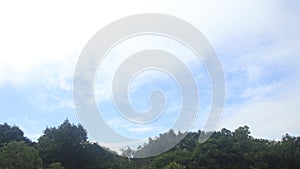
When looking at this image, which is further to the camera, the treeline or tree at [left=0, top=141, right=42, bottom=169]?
the treeline

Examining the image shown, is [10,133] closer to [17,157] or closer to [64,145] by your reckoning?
[64,145]

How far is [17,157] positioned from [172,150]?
19444mm

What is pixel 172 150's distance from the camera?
38719 mm

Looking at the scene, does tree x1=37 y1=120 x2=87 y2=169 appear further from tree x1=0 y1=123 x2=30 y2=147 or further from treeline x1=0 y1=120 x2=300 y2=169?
tree x1=0 y1=123 x2=30 y2=147

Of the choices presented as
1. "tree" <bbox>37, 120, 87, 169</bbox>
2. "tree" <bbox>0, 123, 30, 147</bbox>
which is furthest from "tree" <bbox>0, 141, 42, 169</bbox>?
"tree" <bbox>0, 123, 30, 147</bbox>

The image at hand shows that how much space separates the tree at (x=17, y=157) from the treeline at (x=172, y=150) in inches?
283

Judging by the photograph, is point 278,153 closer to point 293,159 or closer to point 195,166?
point 293,159

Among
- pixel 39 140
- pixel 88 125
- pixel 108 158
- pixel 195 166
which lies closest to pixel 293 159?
pixel 195 166

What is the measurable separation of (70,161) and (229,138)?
16063 mm

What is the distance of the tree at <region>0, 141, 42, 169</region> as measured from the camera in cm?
2206

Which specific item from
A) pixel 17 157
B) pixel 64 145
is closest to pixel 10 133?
pixel 64 145

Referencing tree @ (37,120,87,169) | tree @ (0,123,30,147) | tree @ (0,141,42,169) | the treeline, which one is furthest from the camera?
tree @ (0,123,30,147)

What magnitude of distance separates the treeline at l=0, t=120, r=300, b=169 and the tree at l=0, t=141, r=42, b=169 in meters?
7.19

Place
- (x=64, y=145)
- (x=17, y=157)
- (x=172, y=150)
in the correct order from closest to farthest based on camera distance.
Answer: (x=17, y=157), (x=64, y=145), (x=172, y=150)
